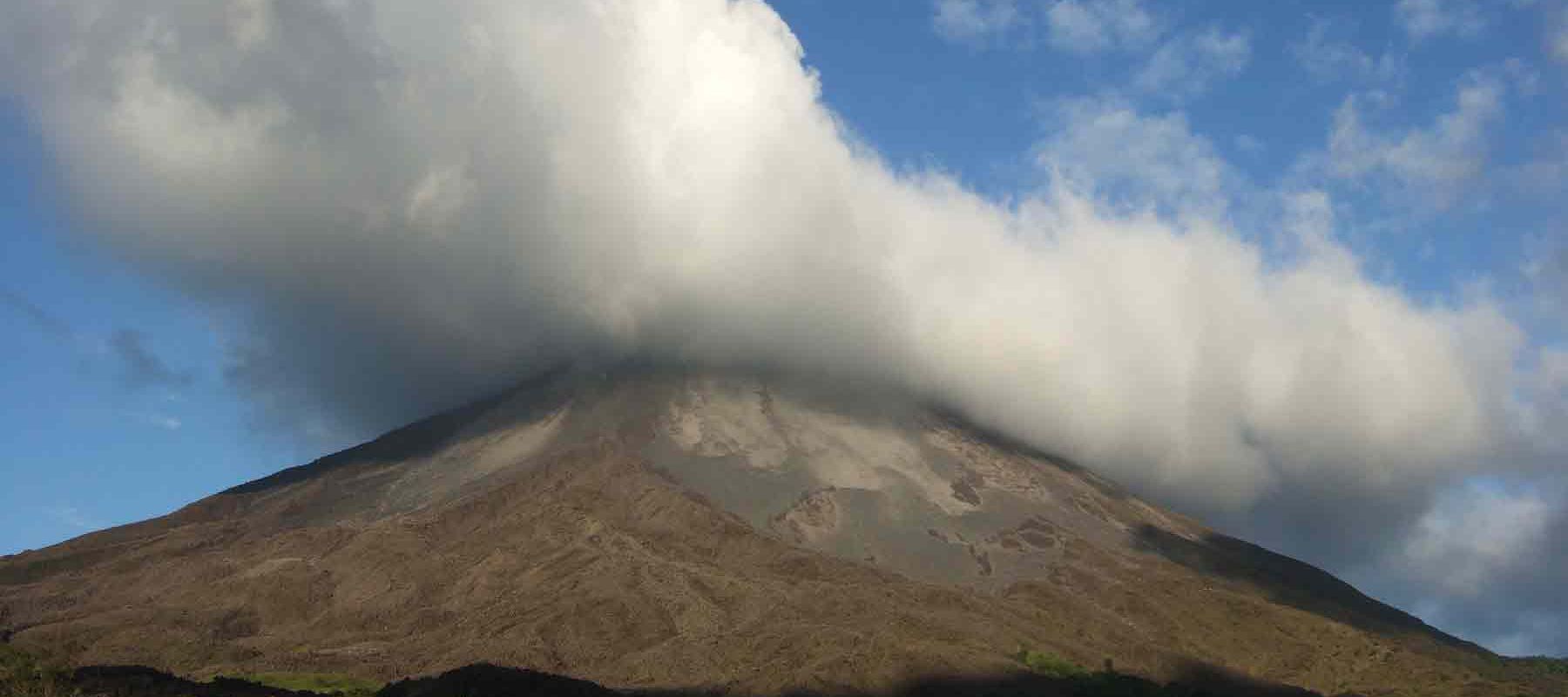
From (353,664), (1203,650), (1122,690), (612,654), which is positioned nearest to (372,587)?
(353,664)

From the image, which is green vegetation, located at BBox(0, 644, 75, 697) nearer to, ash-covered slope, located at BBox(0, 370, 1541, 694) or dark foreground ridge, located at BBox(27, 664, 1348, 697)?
dark foreground ridge, located at BBox(27, 664, 1348, 697)

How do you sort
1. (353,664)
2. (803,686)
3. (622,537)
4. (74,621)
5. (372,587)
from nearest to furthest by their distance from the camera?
1. (803,686)
2. (353,664)
3. (74,621)
4. (372,587)
5. (622,537)

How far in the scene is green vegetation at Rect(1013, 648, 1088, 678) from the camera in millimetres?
153000

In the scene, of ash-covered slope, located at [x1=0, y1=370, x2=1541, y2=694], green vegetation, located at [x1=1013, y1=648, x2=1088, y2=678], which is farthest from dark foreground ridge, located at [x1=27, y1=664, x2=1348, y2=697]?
ash-covered slope, located at [x1=0, y1=370, x2=1541, y2=694]

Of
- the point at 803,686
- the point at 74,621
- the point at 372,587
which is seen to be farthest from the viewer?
the point at 372,587

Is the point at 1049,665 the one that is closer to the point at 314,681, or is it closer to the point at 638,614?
the point at 638,614

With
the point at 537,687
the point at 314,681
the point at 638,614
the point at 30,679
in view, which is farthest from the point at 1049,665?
the point at 30,679

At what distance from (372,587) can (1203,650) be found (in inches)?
4472

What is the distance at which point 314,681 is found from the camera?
133375 millimetres

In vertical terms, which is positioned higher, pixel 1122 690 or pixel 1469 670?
pixel 1469 670

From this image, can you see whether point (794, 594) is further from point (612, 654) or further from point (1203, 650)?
point (1203, 650)

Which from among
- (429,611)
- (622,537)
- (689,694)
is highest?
(622,537)

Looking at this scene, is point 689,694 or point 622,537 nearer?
point 689,694

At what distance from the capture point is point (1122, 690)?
149875 millimetres
